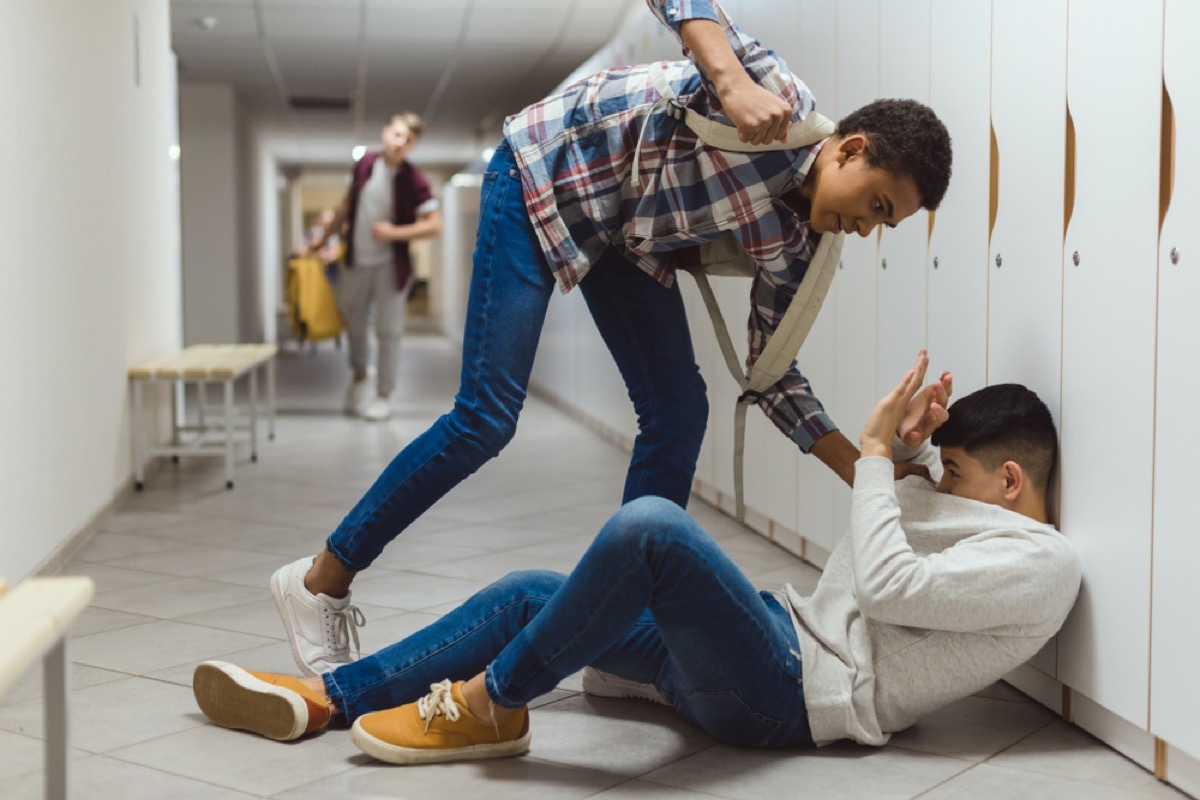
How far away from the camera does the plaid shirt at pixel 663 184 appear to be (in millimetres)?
1858

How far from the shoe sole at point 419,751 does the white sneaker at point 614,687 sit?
30 cm

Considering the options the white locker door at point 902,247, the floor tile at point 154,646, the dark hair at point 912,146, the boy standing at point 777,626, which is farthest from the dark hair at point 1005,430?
the floor tile at point 154,646

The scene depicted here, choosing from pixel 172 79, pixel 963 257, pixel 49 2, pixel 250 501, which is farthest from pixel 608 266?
pixel 172 79

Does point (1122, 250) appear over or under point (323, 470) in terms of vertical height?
over

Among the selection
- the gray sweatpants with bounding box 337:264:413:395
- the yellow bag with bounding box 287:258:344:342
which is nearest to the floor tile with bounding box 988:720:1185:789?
the gray sweatpants with bounding box 337:264:413:395

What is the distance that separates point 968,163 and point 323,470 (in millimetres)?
3235

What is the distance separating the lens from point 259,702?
1894 millimetres

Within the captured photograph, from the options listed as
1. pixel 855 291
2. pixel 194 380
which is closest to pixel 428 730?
pixel 855 291

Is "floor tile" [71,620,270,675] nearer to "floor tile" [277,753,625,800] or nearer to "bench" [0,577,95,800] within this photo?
"floor tile" [277,753,625,800]

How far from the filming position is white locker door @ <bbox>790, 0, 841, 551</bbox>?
3072 millimetres

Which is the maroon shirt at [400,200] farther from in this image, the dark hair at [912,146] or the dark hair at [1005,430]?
the dark hair at [912,146]

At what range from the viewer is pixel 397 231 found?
641 centimetres

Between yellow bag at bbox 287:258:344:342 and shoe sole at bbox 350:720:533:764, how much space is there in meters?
6.37

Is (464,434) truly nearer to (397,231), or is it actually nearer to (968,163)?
(968,163)
